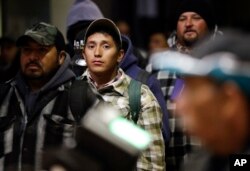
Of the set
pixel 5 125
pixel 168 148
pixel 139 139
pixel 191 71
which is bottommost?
pixel 168 148

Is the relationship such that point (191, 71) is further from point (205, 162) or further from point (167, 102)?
point (167, 102)

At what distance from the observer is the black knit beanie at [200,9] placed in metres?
5.62

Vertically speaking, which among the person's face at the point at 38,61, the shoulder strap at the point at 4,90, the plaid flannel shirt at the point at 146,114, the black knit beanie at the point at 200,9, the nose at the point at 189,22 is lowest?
the plaid flannel shirt at the point at 146,114

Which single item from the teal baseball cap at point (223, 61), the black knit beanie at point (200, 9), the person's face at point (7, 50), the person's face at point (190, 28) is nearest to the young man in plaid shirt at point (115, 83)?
the person's face at point (190, 28)

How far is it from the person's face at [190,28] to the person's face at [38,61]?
125 centimetres

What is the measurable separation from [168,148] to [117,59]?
0.83m

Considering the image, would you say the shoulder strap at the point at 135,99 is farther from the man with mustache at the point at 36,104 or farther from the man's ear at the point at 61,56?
the man's ear at the point at 61,56

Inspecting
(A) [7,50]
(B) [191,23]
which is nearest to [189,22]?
(B) [191,23]

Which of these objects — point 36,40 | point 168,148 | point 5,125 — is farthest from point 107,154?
point 168,148

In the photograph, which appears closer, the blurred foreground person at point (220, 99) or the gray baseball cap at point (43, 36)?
the blurred foreground person at point (220, 99)

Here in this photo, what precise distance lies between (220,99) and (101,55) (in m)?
2.60

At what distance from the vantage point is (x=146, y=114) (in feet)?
14.2

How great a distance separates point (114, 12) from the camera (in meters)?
10.5

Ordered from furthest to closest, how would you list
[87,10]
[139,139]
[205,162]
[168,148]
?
[87,10]
[168,148]
[205,162]
[139,139]
